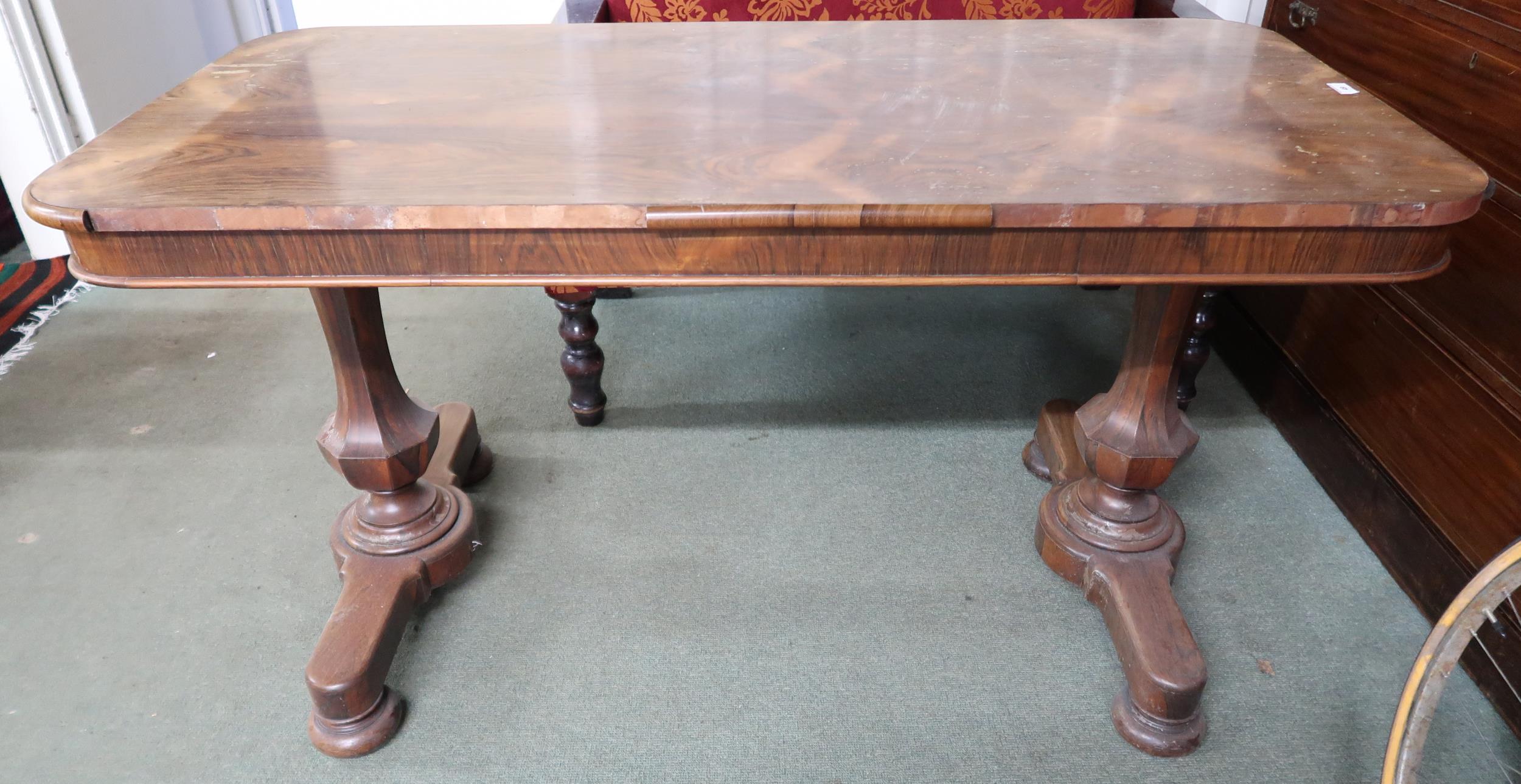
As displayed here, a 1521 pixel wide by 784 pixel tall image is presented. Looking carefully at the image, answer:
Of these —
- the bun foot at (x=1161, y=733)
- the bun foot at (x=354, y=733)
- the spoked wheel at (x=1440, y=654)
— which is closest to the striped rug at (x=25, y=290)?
the bun foot at (x=354, y=733)

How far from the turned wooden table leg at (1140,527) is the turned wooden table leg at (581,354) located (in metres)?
0.79

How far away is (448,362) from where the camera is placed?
1.99 m

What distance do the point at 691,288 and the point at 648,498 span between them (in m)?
0.85

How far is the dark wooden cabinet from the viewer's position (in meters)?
1.24

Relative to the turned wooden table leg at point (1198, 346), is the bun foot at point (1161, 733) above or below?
below

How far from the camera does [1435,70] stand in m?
1.35

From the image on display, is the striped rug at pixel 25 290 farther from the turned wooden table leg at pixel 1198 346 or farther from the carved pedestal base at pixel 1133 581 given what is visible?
the turned wooden table leg at pixel 1198 346

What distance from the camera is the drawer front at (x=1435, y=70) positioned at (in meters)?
1.23

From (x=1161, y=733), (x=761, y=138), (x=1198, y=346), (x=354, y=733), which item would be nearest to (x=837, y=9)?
(x=1198, y=346)

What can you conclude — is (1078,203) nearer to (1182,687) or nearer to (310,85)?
(1182,687)

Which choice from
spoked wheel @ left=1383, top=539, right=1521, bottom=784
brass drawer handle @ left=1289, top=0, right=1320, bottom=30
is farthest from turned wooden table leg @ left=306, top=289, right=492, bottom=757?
brass drawer handle @ left=1289, top=0, right=1320, bottom=30

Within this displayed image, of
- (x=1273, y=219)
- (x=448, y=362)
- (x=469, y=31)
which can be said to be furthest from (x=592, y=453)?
(x=1273, y=219)

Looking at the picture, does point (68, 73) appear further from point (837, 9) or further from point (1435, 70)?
point (1435, 70)

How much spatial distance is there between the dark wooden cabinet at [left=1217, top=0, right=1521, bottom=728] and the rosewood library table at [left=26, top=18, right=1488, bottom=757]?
0.25m
